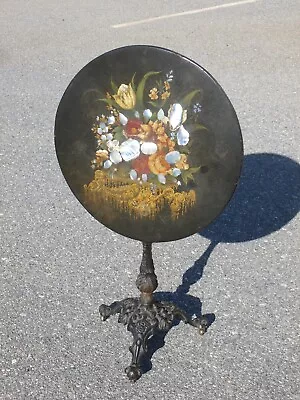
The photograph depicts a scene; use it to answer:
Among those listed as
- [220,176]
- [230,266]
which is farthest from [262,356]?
[220,176]

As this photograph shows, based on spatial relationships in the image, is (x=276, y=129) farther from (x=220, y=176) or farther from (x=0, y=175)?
(x=220, y=176)

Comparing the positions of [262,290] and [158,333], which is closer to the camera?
[158,333]

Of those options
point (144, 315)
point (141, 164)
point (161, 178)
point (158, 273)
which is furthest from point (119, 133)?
point (158, 273)

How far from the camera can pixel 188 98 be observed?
2.46 m

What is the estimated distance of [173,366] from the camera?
9.55 ft

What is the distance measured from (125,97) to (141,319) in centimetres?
110

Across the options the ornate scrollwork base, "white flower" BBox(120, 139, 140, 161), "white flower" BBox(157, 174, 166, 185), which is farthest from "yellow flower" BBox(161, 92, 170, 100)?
the ornate scrollwork base

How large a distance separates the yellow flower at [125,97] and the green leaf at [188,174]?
357 mm

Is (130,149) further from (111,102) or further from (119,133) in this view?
(111,102)

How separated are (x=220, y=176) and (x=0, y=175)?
2.46m

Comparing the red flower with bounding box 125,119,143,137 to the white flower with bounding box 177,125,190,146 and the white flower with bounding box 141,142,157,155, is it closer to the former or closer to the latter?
the white flower with bounding box 141,142,157,155

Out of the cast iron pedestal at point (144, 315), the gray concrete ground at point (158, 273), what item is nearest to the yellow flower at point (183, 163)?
the cast iron pedestal at point (144, 315)

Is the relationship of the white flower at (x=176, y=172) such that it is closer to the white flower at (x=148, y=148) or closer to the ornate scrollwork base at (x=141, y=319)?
the white flower at (x=148, y=148)

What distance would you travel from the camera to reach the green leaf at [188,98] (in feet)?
8.00
